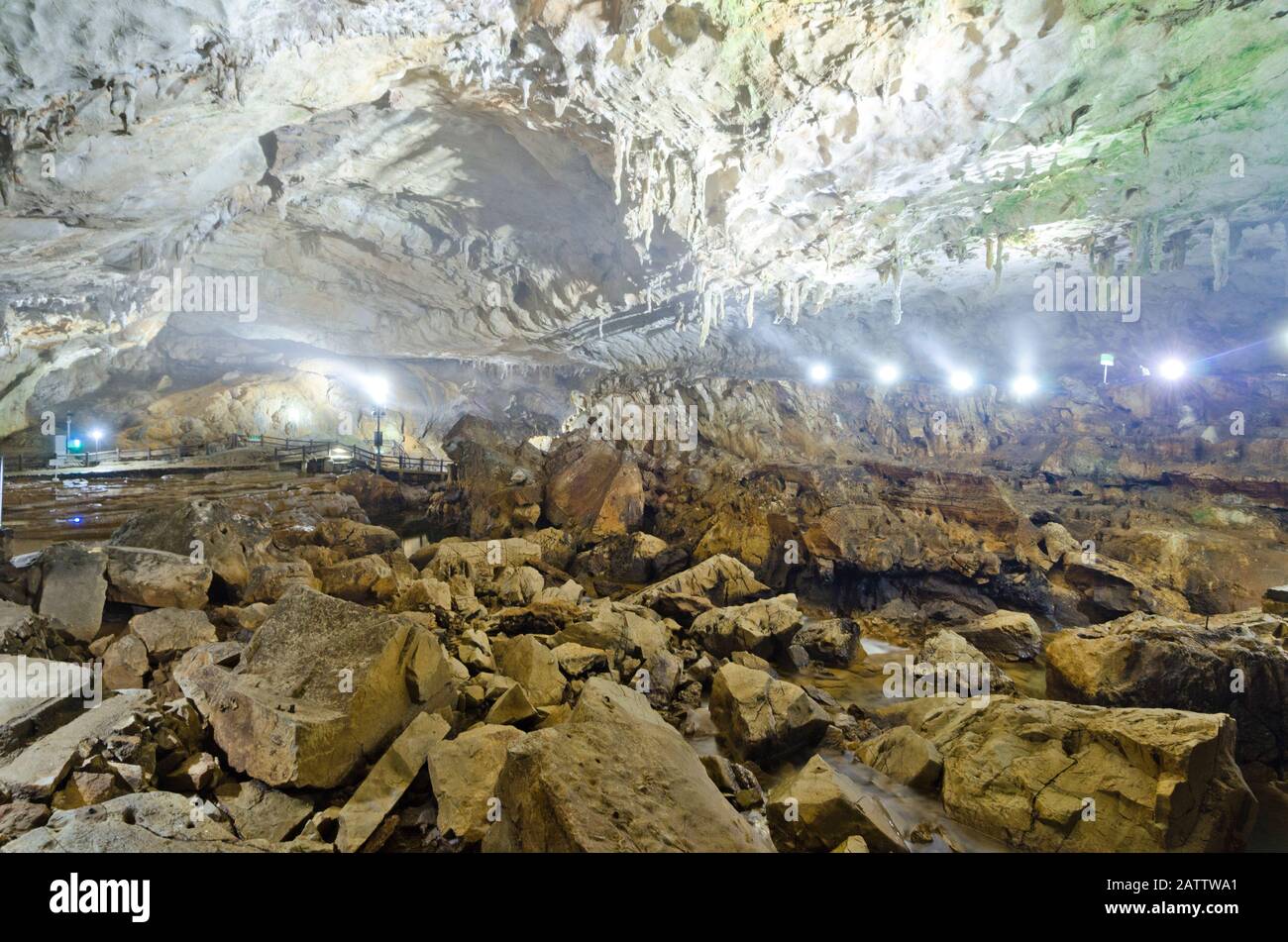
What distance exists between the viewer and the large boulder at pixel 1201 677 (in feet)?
19.3

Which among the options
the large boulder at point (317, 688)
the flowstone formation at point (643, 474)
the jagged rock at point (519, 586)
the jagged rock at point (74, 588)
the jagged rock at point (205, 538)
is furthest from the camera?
the jagged rock at point (519, 586)

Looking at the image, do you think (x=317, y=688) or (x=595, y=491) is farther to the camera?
(x=595, y=491)

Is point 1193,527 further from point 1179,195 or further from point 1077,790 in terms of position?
point 1077,790

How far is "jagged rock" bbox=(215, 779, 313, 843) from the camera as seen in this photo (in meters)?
3.59

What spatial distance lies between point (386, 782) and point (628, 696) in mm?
1982

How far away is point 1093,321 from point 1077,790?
2174cm

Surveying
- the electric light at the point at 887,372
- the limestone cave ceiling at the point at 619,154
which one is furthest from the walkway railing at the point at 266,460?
the electric light at the point at 887,372

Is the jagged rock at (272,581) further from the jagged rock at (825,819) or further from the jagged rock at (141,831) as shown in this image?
the jagged rock at (825,819)

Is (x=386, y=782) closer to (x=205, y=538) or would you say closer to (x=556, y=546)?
(x=205, y=538)

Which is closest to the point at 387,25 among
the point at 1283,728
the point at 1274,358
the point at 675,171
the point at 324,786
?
the point at 675,171

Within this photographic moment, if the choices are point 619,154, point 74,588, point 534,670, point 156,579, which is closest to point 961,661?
point 534,670

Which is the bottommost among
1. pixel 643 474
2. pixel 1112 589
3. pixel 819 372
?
pixel 1112 589

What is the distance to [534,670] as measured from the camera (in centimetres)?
589

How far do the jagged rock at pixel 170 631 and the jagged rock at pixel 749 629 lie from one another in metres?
6.45
